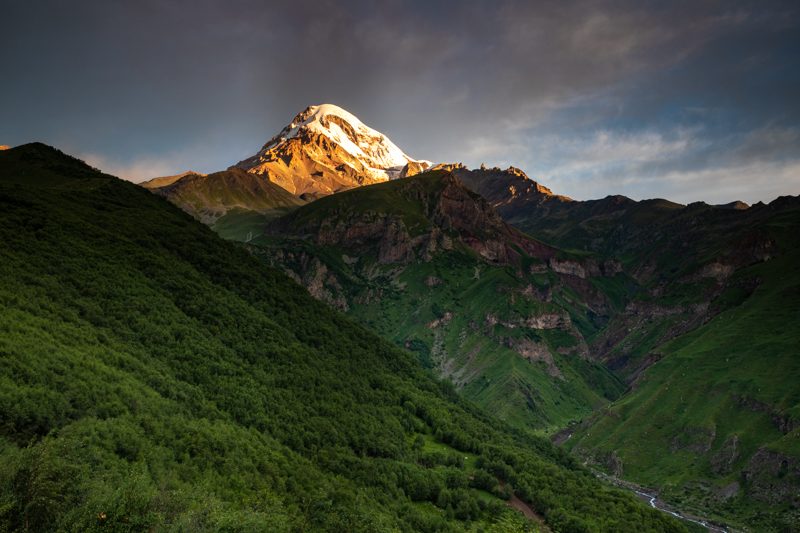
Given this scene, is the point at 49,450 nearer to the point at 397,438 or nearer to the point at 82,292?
the point at 82,292

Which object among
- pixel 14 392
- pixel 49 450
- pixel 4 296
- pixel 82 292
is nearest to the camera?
pixel 49 450

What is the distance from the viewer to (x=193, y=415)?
107062mm

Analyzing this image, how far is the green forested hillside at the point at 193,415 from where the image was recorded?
68.1 m

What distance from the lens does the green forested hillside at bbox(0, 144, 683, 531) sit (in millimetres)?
68125

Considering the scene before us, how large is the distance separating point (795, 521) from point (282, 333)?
190 m

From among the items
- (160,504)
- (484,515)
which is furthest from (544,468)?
(160,504)

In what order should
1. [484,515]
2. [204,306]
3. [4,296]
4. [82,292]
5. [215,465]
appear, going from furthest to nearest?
[204,306]
[484,515]
[82,292]
[4,296]
[215,465]

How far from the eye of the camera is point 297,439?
4980 inches

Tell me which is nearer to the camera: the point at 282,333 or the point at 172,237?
the point at 282,333

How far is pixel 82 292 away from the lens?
407 feet

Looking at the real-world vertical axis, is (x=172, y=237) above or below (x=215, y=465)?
above

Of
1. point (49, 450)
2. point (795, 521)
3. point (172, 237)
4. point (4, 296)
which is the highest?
point (172, 237)

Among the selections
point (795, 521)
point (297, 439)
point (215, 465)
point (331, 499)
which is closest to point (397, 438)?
point (297, 439)

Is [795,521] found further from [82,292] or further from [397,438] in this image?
[82,292]
